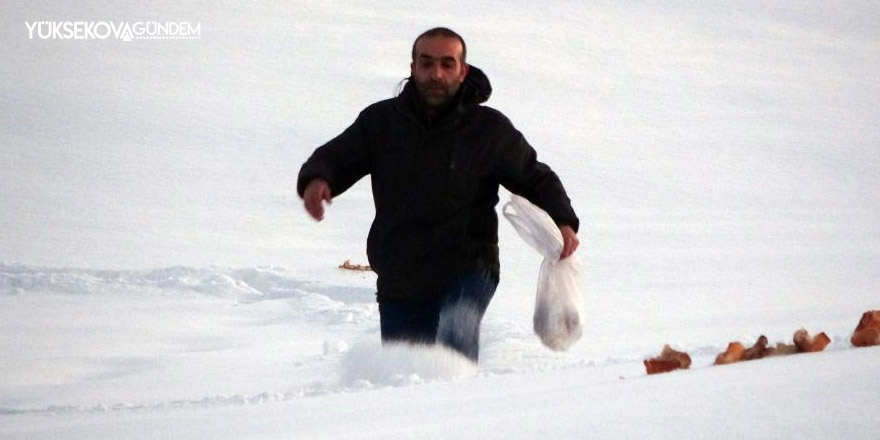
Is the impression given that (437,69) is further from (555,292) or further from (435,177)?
(555,292)

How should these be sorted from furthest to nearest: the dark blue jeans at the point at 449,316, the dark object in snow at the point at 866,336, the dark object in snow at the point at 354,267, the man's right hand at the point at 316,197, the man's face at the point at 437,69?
the dark object in snow at the point at 354,267 < the dark blue jeans at the point at 449,316 < the man's face at the point at 437,69 < the man's right hand at the point at 316,197 < the dark object in snow at the point at 866,336

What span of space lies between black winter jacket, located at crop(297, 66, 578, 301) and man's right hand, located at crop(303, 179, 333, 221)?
3.1 inches

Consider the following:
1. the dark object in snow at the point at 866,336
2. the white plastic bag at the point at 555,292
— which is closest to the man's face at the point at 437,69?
the white plastic bag at the point at 555,292

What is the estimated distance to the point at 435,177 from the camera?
170 inches

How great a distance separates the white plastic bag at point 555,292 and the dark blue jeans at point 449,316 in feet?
0.61

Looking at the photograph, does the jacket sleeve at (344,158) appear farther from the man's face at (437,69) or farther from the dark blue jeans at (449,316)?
the dark blue jeans at (449,316)

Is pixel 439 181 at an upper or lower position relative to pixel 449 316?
upper

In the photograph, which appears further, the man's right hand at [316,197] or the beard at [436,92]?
the beard at [436,92]

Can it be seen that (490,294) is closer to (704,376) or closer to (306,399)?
(306,399)

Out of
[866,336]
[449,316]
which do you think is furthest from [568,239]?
[866,336]

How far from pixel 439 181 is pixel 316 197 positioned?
16.0 inches

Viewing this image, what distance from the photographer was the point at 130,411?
3.61 metres

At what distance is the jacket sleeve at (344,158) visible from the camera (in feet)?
14.4

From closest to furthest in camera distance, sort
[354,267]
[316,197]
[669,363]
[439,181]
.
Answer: [669,363] → [316,197] → [439,181] → [354,267]
